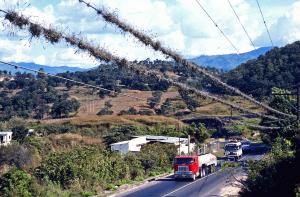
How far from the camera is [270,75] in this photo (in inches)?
2884

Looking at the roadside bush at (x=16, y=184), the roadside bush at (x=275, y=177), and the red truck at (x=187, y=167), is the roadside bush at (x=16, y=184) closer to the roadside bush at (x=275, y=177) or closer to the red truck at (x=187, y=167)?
the roadside bush at (x=275, y=177)

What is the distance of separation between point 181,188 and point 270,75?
146 feet

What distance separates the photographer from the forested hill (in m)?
62.0

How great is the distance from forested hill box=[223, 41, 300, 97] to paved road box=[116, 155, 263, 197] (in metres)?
23.0

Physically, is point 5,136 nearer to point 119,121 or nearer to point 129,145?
point 129,145

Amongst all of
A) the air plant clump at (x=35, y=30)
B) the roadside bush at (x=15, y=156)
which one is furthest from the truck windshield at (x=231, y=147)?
the air plant clump at (x=35, y=30)

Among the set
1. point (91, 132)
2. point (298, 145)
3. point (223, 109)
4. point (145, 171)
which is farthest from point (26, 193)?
point (223, 109)

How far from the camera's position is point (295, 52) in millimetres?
88812

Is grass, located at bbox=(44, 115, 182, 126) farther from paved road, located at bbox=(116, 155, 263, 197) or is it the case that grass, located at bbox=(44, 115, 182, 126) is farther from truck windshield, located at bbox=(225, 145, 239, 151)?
paved road, located at bbox=(116, 155, 263, 197)

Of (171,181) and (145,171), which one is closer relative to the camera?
(171,181)

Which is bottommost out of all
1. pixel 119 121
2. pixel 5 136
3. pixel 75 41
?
pixel 5 136

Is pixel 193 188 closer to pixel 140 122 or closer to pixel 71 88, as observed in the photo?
pixel 140 122

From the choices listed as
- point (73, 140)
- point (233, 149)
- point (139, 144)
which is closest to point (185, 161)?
point (233, 149)

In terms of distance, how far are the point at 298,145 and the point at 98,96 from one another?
89511 mm
